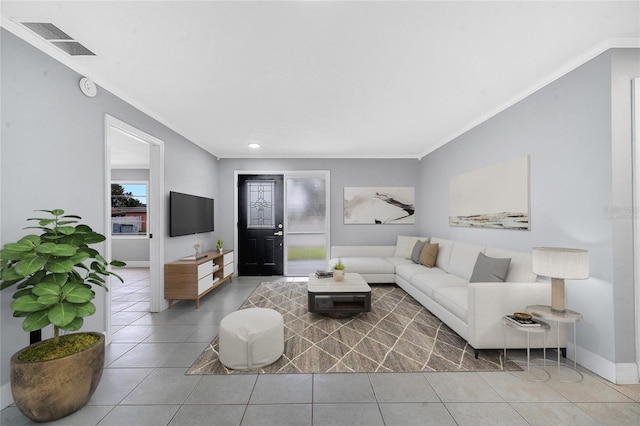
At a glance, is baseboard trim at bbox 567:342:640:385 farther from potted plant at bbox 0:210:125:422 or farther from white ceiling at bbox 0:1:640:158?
potted plant at bbox 0:210:125:422

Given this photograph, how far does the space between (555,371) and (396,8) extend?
10.2 ft

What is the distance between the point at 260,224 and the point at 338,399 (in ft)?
14.3

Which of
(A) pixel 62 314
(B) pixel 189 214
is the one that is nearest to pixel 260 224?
(B) pixel 189 214

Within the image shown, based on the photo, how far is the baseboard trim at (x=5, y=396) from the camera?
1.84 metres

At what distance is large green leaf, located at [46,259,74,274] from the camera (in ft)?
5.57

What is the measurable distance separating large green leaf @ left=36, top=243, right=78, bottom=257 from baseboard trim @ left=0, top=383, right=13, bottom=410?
1.09 meters

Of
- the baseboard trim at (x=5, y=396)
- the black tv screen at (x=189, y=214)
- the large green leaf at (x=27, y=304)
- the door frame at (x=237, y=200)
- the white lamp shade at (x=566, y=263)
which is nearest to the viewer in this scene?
the large green leaf at (x=27, y=304)

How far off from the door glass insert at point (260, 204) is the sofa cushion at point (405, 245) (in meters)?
2.74

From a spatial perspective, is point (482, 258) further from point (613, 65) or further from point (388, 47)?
point (388, 47)

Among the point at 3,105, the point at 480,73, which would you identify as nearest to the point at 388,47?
the point at 480,73

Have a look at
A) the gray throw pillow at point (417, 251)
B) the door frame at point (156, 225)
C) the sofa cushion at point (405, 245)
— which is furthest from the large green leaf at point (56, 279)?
the sofa cushion at point (405, 245)

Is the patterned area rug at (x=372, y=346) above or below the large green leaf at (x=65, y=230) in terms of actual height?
below

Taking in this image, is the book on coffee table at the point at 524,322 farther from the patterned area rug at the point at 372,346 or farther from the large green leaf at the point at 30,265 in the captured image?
the large green leaf at the point at 30,265

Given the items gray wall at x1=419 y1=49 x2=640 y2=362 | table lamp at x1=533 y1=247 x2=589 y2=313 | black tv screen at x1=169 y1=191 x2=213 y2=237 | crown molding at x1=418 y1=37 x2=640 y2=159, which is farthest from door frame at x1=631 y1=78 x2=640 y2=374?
black tv screen at x1=169 y1=191 x2=213 y2=237
